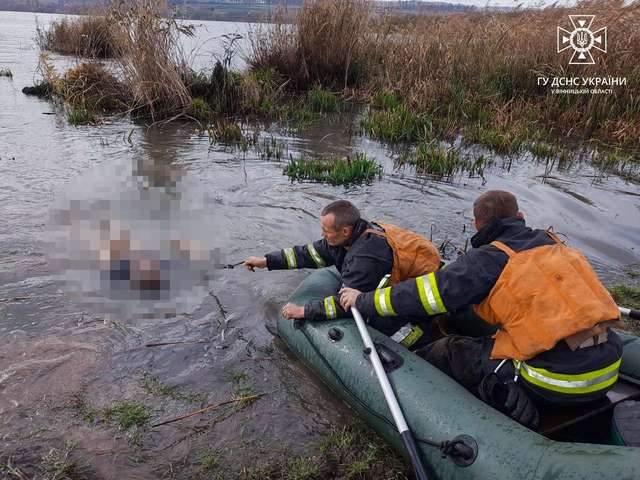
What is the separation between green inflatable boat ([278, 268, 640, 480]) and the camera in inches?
94.2

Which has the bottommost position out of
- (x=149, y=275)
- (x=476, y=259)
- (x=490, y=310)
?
(x=149, y=275)

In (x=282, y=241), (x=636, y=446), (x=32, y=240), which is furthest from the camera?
(x=282, y=241)

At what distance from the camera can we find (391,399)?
2.89m

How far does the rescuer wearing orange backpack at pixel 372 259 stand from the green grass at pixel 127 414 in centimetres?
118

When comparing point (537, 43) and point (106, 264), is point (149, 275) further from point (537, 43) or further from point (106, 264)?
point (537, 43)

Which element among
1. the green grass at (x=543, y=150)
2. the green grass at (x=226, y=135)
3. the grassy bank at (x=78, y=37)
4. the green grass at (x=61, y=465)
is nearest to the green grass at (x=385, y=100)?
the green grass at (x=543, y=150)

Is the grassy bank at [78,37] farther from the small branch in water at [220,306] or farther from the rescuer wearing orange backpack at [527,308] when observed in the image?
the rescuer wearing orange backpack at [527,308]

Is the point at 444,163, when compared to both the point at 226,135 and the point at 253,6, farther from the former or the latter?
the point at 253,6

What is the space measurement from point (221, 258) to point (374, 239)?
1.73m

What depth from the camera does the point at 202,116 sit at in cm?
1063

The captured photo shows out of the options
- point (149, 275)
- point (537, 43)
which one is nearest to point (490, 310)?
point (149, 275)

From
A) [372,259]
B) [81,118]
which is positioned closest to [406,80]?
[81,118]

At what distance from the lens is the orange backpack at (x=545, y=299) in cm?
258

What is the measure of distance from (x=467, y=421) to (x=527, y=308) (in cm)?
65
